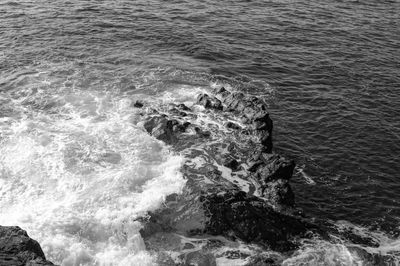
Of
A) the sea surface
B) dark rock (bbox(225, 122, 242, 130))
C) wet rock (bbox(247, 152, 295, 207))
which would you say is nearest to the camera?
the sea surface

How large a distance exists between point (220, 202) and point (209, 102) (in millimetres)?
16849

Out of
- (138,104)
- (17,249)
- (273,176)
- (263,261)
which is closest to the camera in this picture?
(17,249)

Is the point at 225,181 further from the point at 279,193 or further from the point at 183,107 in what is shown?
the point at 183,107

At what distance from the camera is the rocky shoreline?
3088 centimetres

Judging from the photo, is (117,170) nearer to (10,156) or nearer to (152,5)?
(10,156)

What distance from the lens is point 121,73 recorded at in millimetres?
54094

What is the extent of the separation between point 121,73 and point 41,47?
1367 centimetres

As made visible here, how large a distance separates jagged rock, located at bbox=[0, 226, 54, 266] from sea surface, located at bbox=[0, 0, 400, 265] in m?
5.19

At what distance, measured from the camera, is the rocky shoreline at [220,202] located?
30.9m

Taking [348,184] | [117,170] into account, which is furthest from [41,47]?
[348,184]

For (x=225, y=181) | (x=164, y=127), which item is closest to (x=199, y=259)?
(x=225, y=181)

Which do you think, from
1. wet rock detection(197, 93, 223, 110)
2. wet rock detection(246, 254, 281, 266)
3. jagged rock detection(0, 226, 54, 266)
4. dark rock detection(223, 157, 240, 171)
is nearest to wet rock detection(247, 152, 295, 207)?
dark rock detection(223, 157, 240, 171)

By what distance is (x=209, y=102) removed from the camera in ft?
157

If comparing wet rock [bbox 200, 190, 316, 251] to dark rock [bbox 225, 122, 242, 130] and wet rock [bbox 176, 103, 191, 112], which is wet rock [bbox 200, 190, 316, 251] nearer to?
dark rock [bbox 225, 122, 242, 130]
